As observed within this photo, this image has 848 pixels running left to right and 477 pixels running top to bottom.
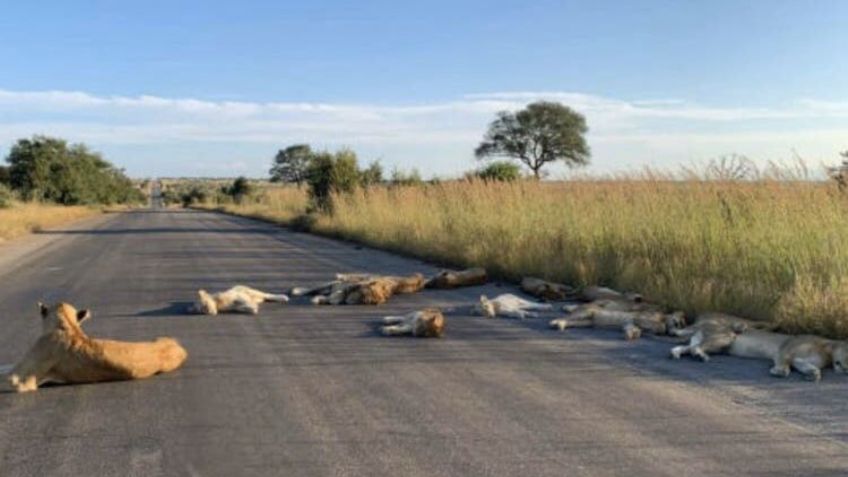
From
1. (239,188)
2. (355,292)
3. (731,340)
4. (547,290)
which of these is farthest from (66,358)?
(239,188)

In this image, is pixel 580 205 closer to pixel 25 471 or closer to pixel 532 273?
pixel 532 273

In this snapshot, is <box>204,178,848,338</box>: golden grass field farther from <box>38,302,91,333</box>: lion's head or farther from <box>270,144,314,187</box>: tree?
<box>270,144,314,187</box>: tree

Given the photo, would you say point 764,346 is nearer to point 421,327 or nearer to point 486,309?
point 421,327

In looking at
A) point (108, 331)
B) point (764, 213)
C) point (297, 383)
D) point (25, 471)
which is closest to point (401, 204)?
point (764, 213)

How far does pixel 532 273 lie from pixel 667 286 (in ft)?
10.8

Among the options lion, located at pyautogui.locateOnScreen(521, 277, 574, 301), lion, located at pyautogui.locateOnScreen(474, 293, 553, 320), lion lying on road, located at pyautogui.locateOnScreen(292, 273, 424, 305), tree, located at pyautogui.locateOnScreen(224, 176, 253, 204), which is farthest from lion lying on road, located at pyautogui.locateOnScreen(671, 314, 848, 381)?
tree, located at pyautogui.locateOnScreen(224, 176, 253, 204)

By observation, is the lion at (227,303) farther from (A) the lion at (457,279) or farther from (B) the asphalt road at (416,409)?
(A) the lion at (457,279)

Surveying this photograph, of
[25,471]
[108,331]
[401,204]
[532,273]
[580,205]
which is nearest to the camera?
[25,471]

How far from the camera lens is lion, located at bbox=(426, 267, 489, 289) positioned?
12.6 metres

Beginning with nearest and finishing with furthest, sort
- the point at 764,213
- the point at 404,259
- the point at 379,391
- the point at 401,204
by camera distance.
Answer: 1. the point at 379,391
2. the point at 764,213
3. the point at 404,259
4. the point at 401,204

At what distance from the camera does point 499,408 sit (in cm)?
602

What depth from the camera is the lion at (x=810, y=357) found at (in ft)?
22.8

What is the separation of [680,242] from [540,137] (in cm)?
4358

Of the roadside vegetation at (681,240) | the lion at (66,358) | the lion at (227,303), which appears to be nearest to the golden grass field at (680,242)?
the roadside vegetation at (681,240)
